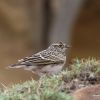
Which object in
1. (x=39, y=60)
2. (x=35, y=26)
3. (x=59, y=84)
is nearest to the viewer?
(x=59, y=84)

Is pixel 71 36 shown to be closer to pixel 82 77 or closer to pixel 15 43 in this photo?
pixel 15 43

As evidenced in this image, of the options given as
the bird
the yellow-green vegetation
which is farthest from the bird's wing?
the yellow-green vegetation

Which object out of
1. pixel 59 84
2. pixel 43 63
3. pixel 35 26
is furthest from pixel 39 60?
pixel 35 26

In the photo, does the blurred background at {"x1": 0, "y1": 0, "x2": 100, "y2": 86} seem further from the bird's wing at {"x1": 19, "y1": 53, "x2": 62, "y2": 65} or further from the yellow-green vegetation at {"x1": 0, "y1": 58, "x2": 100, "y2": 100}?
the yellow-green vegetation at {"x1": 0, "y1": 58, "x2": 100, "y2": 100}

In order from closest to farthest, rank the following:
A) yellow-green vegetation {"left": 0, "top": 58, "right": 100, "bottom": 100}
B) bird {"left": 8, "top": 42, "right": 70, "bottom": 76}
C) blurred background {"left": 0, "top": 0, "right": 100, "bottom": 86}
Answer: yellow-green vegetation {"left": 0, "top": 58, "right": 100, "bottom": 100} < bird {"left": 8, "top": 42, "right": 70, "bottom": 76} < blurred background {"left": 0, "top": 0, "right": 100, "bottom": 86}

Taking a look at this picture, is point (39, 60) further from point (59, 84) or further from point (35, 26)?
point (35, 26)

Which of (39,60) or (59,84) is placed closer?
(59,84)

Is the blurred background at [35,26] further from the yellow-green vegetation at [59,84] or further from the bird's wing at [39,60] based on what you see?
the yellow-green vegetation at [59,84]

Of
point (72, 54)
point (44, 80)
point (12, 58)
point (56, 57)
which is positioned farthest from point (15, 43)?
point (44, 80)
